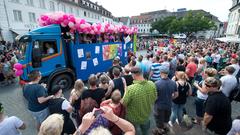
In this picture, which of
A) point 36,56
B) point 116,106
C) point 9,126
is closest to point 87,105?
point 116,106

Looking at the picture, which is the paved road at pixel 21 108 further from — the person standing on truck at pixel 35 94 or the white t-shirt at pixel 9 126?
the white t-shirt at pixel 9 126

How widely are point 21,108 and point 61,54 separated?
259 centimetres

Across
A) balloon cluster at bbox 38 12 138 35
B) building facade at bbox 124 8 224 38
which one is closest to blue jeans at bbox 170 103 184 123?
balloon cluster at bbox 38 12 138 35

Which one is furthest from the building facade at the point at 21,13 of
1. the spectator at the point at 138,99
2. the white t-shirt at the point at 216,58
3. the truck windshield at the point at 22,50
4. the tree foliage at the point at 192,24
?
the tree foliage at the point at 192,24

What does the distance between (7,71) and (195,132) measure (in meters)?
9.48

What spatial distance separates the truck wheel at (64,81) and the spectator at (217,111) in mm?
5720

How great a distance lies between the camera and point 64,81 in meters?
6.79

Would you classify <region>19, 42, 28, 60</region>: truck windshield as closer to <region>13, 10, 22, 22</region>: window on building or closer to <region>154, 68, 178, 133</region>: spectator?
<region>154, 68, 178, 133</region>: spectator

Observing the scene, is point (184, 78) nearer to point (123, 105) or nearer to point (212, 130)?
point (212, 130)

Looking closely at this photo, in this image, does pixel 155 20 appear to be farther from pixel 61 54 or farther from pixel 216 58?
pixel 61 54

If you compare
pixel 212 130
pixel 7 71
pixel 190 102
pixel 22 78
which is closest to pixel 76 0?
pixel 7 71

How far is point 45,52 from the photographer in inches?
241

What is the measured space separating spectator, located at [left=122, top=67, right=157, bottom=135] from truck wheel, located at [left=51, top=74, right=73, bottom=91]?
15.1 ft

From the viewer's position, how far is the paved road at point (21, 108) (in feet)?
13.7
